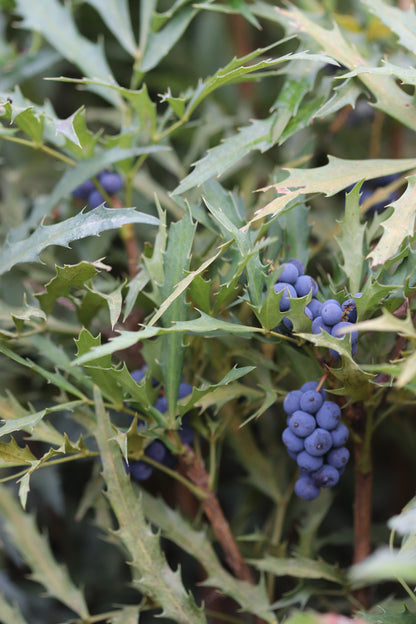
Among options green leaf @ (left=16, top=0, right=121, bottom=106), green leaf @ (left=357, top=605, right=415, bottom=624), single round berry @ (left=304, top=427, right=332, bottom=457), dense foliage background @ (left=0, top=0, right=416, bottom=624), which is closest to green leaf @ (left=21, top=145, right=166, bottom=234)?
dense foliage background @ (left=0, top=0, right=416, bottom=624)

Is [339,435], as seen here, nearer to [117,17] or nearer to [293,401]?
[293,401]

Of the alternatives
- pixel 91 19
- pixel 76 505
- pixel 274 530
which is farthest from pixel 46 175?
pixel 274 530

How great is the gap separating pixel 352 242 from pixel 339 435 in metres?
0.17

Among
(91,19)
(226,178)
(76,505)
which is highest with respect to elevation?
(91,19)

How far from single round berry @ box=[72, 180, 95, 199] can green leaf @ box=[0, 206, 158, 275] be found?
19cm

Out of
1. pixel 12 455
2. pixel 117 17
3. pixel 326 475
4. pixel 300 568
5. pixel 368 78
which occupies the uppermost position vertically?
pixel 117 17

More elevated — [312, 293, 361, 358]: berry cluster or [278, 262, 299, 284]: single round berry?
[278, 262, 299, 284]: single round berry

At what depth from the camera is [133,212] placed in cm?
58

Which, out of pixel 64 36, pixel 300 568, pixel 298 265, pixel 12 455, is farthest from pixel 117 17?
pixel 300 568

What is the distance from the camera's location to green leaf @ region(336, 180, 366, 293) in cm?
59

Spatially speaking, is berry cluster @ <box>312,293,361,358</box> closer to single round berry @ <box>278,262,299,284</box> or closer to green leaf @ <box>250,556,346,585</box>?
single round berry @ <box>278,262,299,284</box>

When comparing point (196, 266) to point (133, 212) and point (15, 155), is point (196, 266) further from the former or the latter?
point (15, 155)

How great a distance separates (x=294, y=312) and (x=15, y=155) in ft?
2.46

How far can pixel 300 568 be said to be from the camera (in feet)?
2.14
